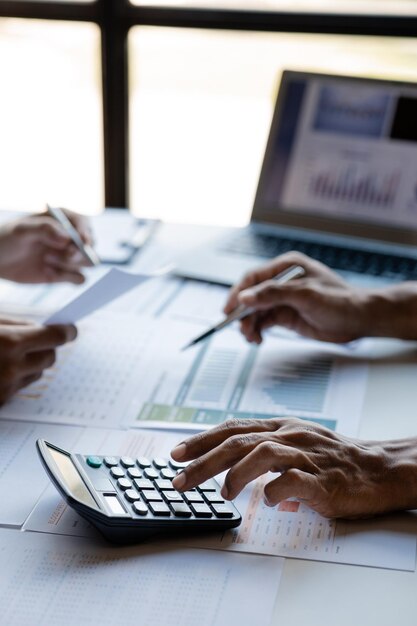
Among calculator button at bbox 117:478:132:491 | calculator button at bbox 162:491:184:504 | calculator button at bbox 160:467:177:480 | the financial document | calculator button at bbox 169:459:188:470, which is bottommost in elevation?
the financial document

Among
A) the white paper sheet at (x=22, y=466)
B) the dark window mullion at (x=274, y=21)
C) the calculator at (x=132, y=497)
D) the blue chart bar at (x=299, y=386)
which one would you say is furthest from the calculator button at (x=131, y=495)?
the dark window mullion at (x=274, y=21)

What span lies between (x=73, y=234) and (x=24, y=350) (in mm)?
402

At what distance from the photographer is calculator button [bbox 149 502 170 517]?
0.92 m

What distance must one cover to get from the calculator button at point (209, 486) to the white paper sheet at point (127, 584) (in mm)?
83

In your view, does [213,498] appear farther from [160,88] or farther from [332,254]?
[160,88]

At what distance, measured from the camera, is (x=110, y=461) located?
3.28ft

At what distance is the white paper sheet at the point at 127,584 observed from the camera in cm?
82

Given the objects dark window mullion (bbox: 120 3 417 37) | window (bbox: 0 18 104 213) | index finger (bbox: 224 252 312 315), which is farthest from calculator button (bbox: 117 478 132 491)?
window (bbox: 0 18 104 213)

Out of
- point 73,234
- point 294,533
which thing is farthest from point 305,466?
point 73,234

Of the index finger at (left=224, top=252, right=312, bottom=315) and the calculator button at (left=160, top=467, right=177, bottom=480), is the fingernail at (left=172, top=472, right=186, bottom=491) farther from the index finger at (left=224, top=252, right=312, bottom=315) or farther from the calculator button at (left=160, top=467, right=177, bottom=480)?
the index finger at (left=224, top=252, right=312, bottom=315)

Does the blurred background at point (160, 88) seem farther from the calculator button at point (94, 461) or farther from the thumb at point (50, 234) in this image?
the calculator button at point (94, 461)

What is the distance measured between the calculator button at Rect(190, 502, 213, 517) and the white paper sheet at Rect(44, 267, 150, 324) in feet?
1.24

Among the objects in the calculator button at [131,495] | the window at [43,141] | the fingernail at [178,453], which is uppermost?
the fingernail at [178,453]

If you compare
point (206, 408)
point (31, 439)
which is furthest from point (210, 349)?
point (31, 439)
